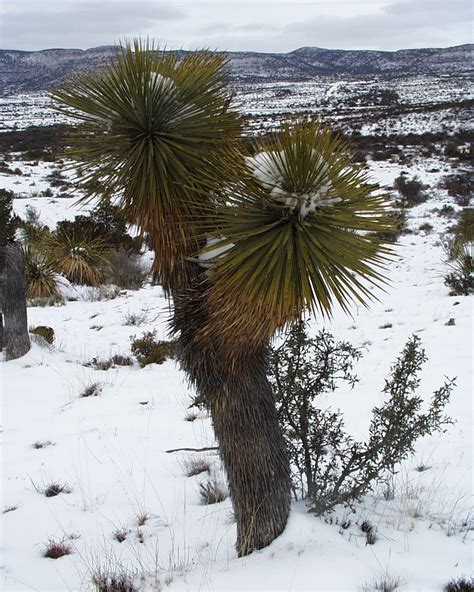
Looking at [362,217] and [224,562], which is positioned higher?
[362,217]

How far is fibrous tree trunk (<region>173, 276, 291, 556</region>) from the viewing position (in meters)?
2.69

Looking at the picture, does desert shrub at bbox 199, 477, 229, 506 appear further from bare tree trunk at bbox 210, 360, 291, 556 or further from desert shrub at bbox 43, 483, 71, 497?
desert shrub at bbox 43, 483, 71, 497

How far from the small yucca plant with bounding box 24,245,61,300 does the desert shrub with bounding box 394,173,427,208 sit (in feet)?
41.3

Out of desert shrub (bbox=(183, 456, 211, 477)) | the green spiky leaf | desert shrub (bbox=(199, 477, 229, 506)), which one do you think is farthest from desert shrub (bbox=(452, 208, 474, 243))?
the green spiky leaf

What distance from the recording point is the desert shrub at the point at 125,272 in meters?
12.6

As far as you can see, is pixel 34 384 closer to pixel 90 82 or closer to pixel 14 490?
pixel 14 490

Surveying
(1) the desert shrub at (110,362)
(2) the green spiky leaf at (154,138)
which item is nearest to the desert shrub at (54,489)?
(2) the green spiky leaf at (154,138)

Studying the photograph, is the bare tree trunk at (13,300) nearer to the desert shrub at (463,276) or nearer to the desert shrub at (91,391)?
the desert shrub at (91,391)

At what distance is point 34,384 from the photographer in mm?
6543

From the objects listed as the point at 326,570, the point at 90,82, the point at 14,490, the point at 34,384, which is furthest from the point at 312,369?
the point at 34,384

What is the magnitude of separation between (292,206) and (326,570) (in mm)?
1957

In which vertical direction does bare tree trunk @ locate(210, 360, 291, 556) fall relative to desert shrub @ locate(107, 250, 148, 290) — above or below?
above

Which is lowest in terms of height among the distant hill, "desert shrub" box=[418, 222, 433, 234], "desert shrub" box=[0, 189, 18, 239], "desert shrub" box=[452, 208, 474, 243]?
"desert shrub" box=[418, 222, 433, 234]

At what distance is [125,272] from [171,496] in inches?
362
